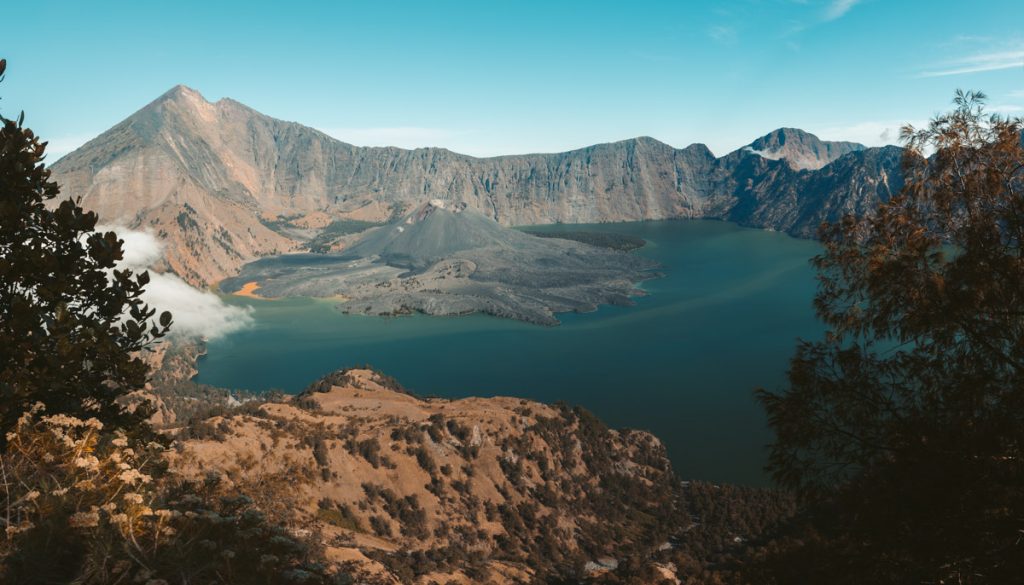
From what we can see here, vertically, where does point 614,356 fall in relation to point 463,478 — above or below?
above

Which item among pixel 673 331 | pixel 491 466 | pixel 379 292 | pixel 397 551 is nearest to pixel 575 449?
pixel 491 466

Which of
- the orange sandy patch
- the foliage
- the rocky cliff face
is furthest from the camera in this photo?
the orange sandy patch

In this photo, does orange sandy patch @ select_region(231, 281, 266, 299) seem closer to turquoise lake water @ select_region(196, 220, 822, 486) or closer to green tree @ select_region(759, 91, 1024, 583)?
turquoise lake water @ select_region(196, 220, 822, 486)

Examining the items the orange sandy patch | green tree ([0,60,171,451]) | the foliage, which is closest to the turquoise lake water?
the orange sandy patch

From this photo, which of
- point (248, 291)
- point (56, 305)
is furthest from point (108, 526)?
point (248, 291)

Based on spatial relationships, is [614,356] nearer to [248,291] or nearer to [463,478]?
[463,478]

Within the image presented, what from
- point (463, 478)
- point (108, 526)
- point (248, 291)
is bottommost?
point (463, 478)
